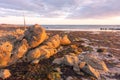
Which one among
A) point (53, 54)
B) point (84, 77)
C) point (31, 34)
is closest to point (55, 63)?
point (53, 54)

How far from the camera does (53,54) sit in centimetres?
A: 2644

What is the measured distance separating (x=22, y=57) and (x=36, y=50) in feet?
6.38

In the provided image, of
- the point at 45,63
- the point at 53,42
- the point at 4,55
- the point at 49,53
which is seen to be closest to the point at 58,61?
the point at 45,63

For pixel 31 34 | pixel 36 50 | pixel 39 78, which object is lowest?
pixel 39 78

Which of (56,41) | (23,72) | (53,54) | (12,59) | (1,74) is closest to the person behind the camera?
(1,74)

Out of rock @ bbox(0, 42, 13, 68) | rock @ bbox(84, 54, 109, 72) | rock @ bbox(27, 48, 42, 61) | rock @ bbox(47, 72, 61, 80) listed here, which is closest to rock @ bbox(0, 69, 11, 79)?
rock @ bbox(0, 42, 13, 68)

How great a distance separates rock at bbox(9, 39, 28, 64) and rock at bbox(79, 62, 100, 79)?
761cm

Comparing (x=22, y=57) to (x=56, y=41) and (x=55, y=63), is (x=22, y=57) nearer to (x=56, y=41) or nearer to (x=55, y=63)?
(x=55, y=63)

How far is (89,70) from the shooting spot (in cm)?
2127

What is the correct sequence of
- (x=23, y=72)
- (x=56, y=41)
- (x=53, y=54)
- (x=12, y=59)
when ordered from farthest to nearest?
(x=56, y=41)
(x=53, y=54)
(x=12, y=59)
(x=23, y=72)

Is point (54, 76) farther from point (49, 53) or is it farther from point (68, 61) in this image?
point (49, 53)

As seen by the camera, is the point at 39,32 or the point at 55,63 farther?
the point at 39,32

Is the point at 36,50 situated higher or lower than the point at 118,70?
higher

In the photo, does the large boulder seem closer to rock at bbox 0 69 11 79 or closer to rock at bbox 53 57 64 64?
rock at bbox 53 57 64 64
